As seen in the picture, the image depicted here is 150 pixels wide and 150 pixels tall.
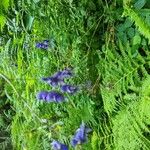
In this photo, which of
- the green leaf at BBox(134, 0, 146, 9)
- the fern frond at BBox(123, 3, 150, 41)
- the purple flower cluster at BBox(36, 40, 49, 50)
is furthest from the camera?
the purple flower cluster at BBox(36, 40, 49, 50)

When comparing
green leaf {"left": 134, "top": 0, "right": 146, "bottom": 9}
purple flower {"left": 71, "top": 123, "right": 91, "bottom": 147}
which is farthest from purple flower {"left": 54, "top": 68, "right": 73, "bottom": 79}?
green leaf {"left": 134, "top": 0, "right": 146, "bottom": 9}

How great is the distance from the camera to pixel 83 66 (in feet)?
5.23

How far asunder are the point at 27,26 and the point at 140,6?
0.63 meters

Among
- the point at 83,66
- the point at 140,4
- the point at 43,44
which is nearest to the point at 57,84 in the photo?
the point at 83,66

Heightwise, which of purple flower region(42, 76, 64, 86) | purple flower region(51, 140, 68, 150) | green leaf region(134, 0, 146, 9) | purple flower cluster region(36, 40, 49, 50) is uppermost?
green leaf region(134, 0, 146, 9)

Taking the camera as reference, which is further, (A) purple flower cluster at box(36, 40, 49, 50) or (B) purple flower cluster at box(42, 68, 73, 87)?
(A) purple flower cluster at box(36, 40, 49, 50)

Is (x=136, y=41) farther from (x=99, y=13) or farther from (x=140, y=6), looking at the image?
(x=99, y=13)

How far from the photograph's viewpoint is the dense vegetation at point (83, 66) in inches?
54.5

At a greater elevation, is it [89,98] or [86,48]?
[86,48]

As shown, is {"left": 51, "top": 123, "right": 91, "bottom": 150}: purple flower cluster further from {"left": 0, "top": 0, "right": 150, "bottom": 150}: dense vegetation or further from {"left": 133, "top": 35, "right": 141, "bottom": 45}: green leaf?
{"left": 133, "top": 35, "right": 141, "bottom": 45}: green leaf

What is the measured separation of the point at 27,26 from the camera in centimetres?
186

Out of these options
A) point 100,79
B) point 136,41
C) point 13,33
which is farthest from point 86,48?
point 13,33

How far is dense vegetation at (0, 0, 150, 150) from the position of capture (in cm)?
138

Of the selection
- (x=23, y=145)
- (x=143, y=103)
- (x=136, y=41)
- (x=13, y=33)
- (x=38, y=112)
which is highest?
(x=136, y=41)
